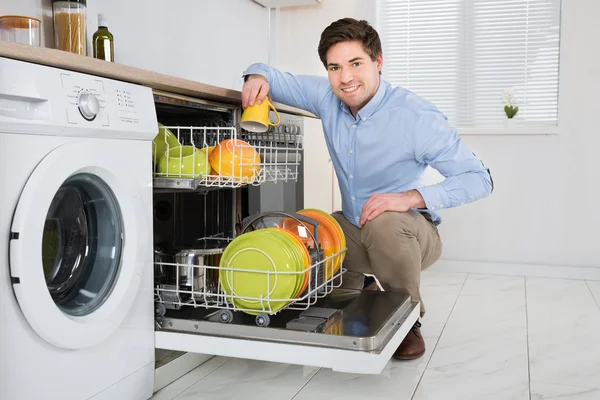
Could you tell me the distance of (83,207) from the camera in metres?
1.46

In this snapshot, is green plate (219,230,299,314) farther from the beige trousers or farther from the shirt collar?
the shirt collar

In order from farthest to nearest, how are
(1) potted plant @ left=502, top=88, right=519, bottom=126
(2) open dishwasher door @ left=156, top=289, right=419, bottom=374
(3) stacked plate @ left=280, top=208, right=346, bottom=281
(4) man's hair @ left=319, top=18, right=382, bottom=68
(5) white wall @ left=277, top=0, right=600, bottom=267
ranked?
(1) potted plant @ left=502, top=88, right=519, bottom=126 → (5) white wall @ left=277, top=0, right=600, bottom=267 → (4) man's hair @ left=319, top=18, right=382, bottom=68 → (3) stacked plate @ left=280, top=208, right=346, bottom=281 → (2) open dishwasher door @ left=156, top=289, right=419, bottom=374

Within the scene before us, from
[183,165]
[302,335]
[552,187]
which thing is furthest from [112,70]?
[552,187]

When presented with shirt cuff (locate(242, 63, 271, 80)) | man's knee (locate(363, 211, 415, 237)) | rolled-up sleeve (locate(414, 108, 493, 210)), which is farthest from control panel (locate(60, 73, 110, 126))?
rolled-up sleeve (locate(414, 108, 493, 210))

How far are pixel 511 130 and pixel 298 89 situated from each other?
5.87 feet

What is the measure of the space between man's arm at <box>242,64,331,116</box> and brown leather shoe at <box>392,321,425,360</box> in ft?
2.92

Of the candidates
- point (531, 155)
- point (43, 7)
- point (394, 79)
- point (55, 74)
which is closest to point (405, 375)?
point (55, 74)

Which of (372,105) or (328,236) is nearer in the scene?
(328,236)

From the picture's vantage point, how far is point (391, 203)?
204 cm

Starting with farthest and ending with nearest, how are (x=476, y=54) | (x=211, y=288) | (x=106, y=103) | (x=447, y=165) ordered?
(x=476, y=54) < (x=447, y=165) < (x=211, y=288) < (x=106, y=103)

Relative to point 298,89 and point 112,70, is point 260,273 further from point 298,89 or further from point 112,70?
point 298,89

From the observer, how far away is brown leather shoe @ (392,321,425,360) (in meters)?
2.03

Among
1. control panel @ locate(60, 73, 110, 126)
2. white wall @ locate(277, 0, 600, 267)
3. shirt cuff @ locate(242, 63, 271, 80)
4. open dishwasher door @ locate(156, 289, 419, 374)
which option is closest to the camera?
control panel @ locate(60, 73, 110, 126)

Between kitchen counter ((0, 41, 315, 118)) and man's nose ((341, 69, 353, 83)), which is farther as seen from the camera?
man's nose ((341, 69, 353, 83))
